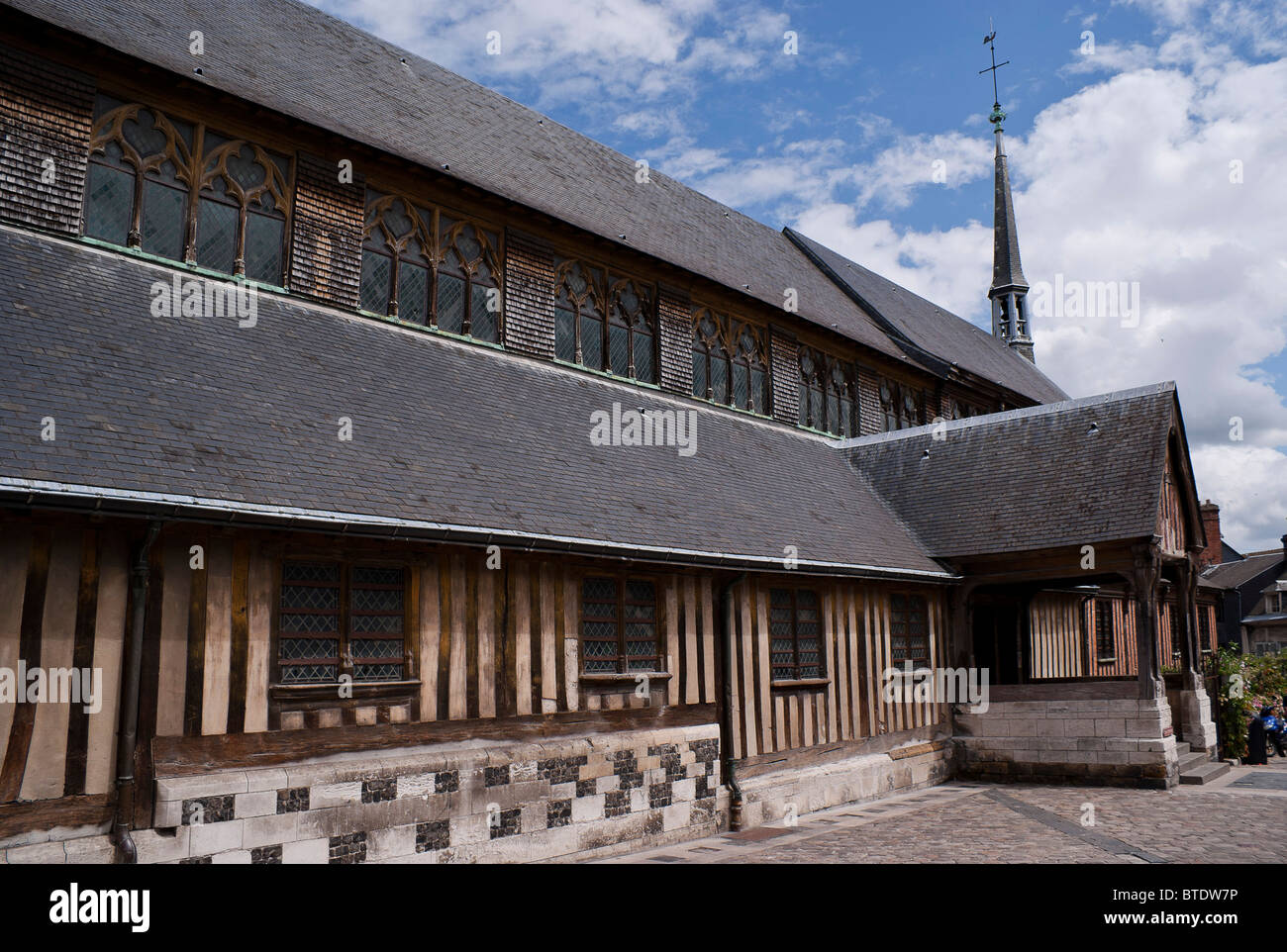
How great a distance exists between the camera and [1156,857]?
364 inches

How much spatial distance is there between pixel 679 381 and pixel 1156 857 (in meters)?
9.18

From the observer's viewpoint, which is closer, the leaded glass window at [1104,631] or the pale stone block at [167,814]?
the pale stone block at [167,814]

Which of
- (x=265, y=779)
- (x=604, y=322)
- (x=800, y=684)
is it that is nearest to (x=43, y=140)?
(x=265, y=779)

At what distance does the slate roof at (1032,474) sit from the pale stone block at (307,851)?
11.0 metres

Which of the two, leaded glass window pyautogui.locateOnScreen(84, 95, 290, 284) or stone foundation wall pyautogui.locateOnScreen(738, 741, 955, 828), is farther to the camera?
stone foundation wall pyautogui.locateOnScreen(738, 741, 955, 828)

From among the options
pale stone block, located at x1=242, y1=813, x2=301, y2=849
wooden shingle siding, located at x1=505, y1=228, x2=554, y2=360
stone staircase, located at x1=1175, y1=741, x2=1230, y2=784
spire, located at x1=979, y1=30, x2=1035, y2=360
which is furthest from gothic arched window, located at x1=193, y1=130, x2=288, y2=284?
spire, located at x1=979, y1=30, x2=1035, y2=360

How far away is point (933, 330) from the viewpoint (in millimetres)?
26172

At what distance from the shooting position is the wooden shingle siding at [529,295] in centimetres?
1336

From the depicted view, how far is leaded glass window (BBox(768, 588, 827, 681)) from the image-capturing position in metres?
12.7

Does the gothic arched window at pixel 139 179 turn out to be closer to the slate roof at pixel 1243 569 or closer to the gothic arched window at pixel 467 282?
the gothic arched window at pixel 467 282

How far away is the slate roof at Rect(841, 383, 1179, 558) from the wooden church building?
7 cm

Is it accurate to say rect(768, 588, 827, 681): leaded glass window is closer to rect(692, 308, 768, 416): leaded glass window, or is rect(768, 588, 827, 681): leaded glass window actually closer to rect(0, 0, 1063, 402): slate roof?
rect(692, 308, 768, 416): leaded glass window

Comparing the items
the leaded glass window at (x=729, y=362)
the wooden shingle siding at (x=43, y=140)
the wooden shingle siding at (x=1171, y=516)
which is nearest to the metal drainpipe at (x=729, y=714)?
the leaded glass window at (x=729, y=362)

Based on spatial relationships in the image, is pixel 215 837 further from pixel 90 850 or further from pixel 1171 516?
pixel 1171 516
